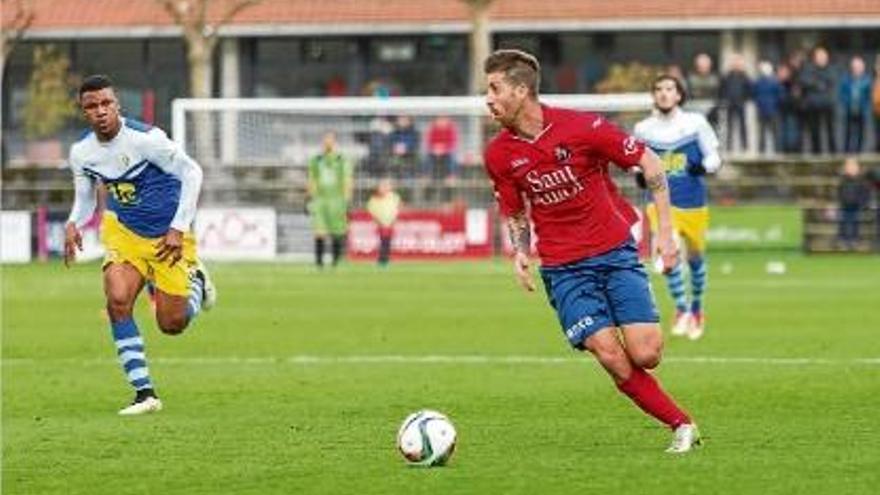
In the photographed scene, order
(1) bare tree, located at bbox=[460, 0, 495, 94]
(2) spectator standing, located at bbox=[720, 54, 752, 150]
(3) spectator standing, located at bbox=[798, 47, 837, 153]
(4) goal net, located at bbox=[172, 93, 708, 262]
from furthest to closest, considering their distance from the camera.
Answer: (1) bare tree, located at bbox=[460, 0, 495, 94] < (2) spectator standing, located at bbox=[720, 54, 752, 150] < (3) spectator standing, located at bbox=[798, 47, 837, 153] < (4) goal net, located at bbox=[172, 93, 708, 262]

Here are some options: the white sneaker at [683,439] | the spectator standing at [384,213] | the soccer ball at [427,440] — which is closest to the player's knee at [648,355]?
the white sneaker at [683,439]

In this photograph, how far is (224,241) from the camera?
1773 inches

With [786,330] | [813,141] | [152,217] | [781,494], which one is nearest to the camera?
[781,494]

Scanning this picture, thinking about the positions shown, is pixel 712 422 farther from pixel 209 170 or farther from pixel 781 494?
pixel 209 170

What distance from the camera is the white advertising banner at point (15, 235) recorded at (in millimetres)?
46625

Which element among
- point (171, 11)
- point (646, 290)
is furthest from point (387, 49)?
point (646, 290)

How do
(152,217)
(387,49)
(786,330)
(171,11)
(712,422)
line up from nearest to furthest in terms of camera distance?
1. (712,422)
2. (152,217)
3. (786,330)
4. (171,11)
5. (387,49)

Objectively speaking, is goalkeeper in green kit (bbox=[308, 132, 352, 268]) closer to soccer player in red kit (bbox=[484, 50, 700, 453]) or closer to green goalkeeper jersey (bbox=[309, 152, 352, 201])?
green goalkeeper jersey (bbox=[309, 152, 352, 201])

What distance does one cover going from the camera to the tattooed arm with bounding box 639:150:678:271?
1423 centimetres

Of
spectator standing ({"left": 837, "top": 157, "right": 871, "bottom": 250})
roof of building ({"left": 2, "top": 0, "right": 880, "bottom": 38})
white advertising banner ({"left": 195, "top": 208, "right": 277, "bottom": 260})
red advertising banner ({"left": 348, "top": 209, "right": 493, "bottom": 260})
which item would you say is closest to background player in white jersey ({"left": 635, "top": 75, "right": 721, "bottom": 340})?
red advertising banner ({"left": 348, "top": 209, "right": 493, "bottom": 260})

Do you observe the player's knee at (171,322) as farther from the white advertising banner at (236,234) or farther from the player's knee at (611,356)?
the white advertising banner at (236,234)

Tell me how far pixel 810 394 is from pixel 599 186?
14.4 feet

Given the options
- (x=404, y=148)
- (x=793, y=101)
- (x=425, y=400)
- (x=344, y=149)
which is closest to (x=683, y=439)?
(x=425, y=400)

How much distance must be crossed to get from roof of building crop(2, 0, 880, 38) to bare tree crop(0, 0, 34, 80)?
3.7 inches
